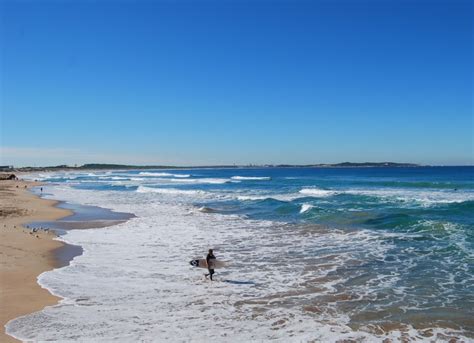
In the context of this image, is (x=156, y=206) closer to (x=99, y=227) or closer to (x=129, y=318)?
(x=99, y=227)

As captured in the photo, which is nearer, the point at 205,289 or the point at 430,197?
the point at 205,289

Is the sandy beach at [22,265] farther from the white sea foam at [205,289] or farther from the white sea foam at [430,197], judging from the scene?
the white sea foam at [430,197]

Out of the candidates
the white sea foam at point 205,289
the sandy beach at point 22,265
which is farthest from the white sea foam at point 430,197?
the sandy beach at point 22,265

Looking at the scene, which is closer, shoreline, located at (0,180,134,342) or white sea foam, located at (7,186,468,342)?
white sea foam, located at (7,186,468,342)

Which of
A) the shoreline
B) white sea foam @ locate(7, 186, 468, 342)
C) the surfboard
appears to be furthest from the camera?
the surfboard

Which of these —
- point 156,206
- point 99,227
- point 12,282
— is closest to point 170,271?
point 12,282

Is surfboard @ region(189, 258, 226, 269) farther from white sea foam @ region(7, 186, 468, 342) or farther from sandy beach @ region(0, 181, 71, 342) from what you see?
Answer: sandy beach @ region(0, 181, 71, 342)

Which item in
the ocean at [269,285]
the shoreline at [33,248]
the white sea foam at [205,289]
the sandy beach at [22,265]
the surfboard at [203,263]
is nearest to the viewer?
the white sea foam at [205,289]

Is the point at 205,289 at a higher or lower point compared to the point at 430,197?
lower

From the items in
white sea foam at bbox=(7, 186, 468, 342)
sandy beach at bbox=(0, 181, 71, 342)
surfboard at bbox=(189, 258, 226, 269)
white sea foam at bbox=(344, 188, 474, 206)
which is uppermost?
white sea foam at bbox=(344, 188, 474, 206)

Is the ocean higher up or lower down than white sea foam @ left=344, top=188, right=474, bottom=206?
lower down

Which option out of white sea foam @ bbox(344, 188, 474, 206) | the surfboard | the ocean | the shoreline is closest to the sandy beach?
the shoreline

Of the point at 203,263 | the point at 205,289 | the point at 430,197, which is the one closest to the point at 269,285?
the point at 205,289

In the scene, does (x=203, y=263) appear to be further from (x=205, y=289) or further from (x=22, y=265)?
(x=22, y=265)
